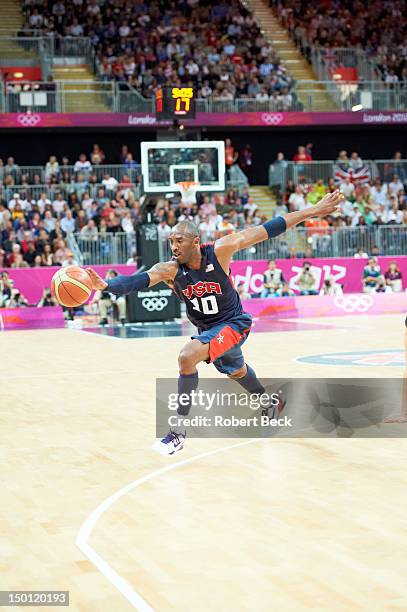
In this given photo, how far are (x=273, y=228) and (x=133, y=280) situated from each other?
4.40ft

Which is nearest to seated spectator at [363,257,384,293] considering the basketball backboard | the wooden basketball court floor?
the basketball backboard

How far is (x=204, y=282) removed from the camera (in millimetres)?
8539

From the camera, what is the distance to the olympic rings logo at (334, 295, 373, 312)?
25.4 metres

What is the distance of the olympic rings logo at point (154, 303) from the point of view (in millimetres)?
22953

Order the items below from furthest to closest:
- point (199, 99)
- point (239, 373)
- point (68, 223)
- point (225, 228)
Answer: point (199, 99) < point (225, 228) < point (68, 223) < point (239, 373)

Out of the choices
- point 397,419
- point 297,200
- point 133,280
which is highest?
point 297,200

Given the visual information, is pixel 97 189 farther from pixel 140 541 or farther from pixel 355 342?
pixel 140 541

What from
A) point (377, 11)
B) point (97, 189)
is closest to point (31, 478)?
point (97, 189)

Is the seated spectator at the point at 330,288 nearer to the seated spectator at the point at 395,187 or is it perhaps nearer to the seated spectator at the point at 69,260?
the seated spectator at the point at 395,187

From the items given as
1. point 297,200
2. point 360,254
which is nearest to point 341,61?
point 297,200

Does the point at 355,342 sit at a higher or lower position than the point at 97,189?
lower

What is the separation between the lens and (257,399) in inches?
381

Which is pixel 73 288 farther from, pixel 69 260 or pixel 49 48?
pixel 49 48

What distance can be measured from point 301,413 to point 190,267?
7.94 ft
